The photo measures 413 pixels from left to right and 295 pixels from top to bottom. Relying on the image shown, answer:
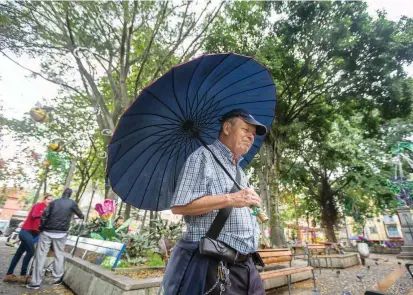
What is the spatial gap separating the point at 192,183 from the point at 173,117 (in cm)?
79

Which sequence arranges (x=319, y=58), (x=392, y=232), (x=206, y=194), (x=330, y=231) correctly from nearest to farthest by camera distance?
1. (x=206, y=194)
2. (x=319, y=58)
3. (x=330, y=231)
4. (x=392, y=232)

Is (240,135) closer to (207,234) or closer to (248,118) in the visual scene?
(248,118)

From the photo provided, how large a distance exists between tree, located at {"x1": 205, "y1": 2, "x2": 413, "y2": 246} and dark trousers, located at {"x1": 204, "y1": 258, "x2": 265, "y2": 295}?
31.8 feet

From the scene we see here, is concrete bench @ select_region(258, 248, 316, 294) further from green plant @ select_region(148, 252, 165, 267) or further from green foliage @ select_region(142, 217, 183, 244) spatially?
green foliage @ select_region(142, 217, 183, 244)

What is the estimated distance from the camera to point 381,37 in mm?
10891

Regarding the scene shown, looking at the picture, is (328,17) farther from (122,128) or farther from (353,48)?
(122,128)

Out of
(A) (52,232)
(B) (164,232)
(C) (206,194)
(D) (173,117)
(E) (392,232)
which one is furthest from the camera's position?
(E) (392,232)

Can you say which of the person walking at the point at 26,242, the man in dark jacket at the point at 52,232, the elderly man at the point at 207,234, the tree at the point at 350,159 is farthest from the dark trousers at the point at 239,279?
the tree at the point at 350,159

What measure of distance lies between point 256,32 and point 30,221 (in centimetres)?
1185

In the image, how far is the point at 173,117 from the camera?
2.04 m

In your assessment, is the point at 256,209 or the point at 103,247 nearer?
the point at 256,209

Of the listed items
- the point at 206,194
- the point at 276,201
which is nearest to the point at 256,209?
the point at 206,194

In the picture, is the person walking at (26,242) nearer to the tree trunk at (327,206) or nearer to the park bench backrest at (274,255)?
the park bench backrest at (274,255)

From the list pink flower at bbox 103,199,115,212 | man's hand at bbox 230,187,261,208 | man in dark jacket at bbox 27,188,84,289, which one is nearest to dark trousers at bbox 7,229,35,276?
man in dark jacket at bbox 27,188,84,289
